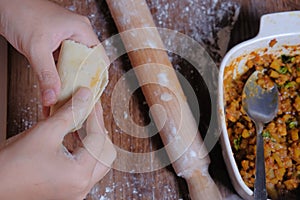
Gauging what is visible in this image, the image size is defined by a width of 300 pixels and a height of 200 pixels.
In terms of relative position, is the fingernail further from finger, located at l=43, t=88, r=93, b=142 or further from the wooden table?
A: the wooden table

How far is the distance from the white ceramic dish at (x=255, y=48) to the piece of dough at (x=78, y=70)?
28 cm

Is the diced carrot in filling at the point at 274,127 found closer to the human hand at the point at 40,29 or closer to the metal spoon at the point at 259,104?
the metal spoon at the point at 259,104

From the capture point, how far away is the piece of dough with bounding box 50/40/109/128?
1038 mm

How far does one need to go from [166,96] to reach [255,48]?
9.9 inches

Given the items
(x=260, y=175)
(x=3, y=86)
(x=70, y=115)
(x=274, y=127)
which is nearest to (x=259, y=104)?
(x=274, y=127)

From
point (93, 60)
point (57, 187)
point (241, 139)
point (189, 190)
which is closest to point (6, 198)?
point (57, 187)

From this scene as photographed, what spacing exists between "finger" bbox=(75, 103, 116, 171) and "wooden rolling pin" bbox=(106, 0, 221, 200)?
0.15 metres

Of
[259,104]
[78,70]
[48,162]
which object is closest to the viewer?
[48,162]

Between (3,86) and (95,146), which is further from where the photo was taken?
(3,86)

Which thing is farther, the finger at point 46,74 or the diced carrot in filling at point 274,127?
the diced carrot in filling at point 274,127

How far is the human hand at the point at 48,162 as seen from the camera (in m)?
0.92

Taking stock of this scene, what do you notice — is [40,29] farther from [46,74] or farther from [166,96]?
[166,96]

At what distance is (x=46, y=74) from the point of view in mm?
1000

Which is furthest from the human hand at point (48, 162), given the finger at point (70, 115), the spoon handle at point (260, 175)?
the spoon handle at point (260, 175)
